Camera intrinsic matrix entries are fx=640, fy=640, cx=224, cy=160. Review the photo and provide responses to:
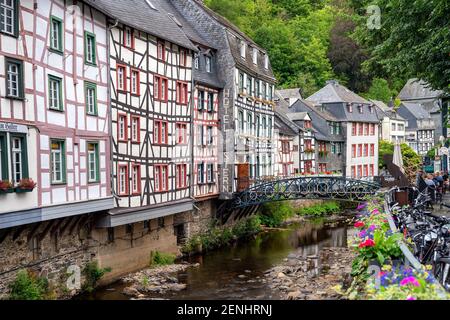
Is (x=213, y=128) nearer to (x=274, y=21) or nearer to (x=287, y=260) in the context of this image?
(x=287, y=260)

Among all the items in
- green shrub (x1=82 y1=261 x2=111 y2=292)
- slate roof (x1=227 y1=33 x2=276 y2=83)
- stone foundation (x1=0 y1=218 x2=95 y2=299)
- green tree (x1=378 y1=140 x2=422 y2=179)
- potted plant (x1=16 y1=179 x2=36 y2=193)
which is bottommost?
green shrub (x1=82 y1=261 x2=111 y2=292)

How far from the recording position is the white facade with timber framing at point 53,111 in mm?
16188

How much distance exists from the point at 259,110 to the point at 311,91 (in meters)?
28.3

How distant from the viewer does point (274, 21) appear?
227 feet

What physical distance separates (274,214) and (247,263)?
13.4 metres

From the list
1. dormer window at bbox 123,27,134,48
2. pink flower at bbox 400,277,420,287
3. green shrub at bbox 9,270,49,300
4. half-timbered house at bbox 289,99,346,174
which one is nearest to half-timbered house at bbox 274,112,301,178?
half-timbered house at bbox 289,99,346,174

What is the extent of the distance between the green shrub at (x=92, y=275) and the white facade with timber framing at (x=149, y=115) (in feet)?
4.54

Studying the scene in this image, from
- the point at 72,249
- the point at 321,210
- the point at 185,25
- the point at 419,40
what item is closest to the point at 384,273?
the point at 419,40

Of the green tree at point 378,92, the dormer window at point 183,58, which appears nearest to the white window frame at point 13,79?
the dormer window at point 183,58

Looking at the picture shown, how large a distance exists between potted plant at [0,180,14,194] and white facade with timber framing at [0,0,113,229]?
4 cm

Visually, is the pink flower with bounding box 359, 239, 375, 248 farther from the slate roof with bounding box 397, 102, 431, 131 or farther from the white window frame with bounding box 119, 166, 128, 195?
the slate roof with bounding box 397, 102, 431, 131

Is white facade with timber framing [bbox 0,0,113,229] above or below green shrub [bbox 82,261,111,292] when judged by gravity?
above

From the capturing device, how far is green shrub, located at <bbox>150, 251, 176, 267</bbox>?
25.6 m

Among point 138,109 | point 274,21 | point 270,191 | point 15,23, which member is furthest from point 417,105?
point 15,23
